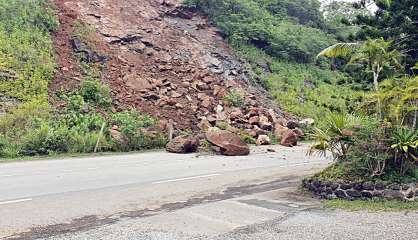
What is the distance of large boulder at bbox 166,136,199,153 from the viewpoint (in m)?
19.1

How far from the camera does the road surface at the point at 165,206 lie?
20.9 feet

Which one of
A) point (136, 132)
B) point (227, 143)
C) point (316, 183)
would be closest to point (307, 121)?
point (227, 143)

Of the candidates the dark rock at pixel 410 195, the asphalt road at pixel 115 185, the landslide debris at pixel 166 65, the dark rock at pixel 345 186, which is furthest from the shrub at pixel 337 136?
the landslide debris at pixel 166 65

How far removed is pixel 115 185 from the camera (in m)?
10.2

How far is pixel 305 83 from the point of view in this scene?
36219 mm

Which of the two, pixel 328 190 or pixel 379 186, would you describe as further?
pixel 328 190

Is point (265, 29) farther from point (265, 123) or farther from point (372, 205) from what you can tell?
point (372, 205)

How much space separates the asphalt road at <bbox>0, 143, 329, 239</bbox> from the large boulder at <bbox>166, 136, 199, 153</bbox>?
165 centimetres

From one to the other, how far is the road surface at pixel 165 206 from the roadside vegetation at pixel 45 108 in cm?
407

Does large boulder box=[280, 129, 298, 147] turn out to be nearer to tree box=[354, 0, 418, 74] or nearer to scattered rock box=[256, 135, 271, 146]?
scattered rock box=[256, 135, 271, 146]

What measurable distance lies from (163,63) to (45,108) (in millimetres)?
9845

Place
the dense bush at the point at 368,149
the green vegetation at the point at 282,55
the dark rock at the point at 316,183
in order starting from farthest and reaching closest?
the green vegetation at the point at 282,55
the dark rock at the point at 316,183
the dense bush at the point at 368,149

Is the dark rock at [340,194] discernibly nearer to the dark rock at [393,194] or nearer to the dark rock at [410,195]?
the dark rock at [393,194]

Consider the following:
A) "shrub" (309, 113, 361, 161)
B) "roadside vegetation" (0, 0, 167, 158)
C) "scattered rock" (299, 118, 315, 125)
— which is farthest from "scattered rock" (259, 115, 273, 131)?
"shrub" (309, 113, 361, 161)
